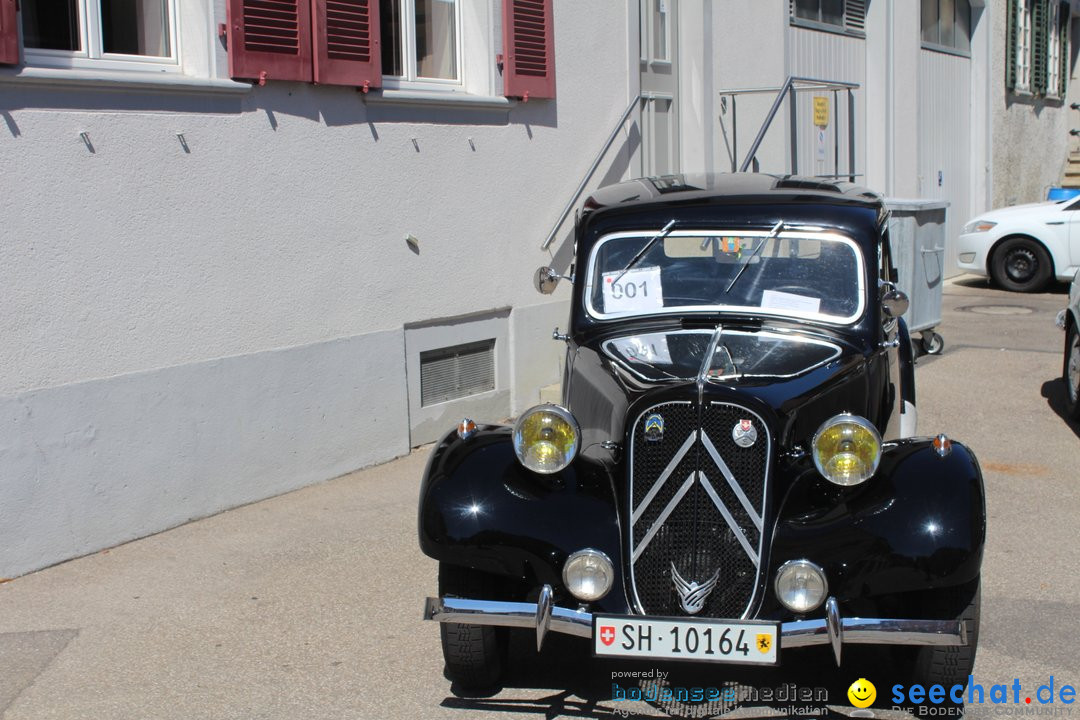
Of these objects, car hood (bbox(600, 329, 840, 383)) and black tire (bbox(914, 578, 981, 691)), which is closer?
black tire (bbox(914, 578, 981, 691))

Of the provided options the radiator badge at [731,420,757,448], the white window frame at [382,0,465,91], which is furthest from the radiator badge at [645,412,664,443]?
the white window frame at [382,0,465,91]

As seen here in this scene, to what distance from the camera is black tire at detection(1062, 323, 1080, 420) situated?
8352 millimetres

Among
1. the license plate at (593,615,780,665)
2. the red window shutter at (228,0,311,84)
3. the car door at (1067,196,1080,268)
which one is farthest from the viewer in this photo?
the car door at (1067,196,1080,268)

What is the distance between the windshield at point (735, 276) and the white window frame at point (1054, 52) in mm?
17771

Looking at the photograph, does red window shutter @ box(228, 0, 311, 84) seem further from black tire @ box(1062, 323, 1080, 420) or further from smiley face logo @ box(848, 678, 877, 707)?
black tire @ box(1062, 323, 1080, 420)

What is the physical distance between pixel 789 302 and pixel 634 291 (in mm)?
662

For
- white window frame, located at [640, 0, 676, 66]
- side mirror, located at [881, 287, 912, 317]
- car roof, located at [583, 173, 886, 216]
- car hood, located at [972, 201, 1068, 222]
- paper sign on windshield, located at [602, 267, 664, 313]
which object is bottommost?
side mirror, located at [881, 287, 912, 317]

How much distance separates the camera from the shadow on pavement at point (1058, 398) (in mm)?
8384

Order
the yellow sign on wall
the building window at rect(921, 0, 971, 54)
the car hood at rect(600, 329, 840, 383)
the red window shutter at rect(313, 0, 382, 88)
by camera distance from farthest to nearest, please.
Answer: the building window at rect(921, 0, 971, 54), the yellow sign on wall, the red window shutter at rect(313, 0, 382, 88), the car hood at rect(600, 329, 840, 383)

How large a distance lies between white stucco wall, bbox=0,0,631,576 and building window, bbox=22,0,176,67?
26cm

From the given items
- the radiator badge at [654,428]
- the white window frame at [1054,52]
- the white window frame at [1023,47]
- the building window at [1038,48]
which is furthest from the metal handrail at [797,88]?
the white window frame at [1054,52]

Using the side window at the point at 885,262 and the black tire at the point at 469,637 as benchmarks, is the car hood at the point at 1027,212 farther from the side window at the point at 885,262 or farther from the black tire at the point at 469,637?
the black tire at the point at 469,637

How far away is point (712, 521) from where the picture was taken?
13.0ft

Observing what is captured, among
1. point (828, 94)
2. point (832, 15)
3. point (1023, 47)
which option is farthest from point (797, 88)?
point (1023, 47)
